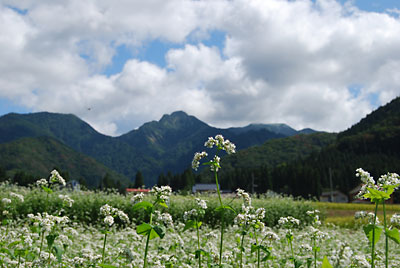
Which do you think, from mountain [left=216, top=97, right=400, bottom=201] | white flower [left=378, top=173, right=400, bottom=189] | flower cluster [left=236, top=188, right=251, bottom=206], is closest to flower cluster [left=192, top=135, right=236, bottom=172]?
flower cluster [left=236, top=188, right=251, bottom=206]

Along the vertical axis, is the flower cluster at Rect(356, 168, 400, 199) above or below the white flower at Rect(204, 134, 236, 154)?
below

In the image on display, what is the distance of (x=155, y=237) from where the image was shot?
3.73 meters

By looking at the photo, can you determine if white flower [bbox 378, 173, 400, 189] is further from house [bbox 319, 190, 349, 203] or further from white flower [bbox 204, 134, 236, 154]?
house [bbox 319, 190, 349, 203]

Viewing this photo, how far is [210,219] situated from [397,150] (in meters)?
110

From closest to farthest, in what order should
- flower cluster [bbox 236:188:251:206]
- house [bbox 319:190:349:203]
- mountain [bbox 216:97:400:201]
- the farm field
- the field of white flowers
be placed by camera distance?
the field of white flowers
flower cluster [bbox 236:188:251:206]
the farm field
mountain [bbox 216:97:400:201]
house [bbox 319:190:349:203]

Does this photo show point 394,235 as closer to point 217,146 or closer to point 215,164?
point 215,164

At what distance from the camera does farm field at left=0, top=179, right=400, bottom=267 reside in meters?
4.47

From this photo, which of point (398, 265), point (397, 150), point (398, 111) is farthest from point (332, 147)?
point (398, 265)

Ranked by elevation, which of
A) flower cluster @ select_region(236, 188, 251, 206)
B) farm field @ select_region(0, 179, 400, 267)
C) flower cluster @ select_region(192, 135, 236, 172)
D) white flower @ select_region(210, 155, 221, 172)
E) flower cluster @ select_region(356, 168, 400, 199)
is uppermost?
flower cluster @ select_region(192, 135, 236, 172)

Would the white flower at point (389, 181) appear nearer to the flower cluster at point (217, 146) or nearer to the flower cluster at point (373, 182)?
the flower cluster at point (373, 182)

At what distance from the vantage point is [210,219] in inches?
664

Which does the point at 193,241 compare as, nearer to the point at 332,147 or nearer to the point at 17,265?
the point at 17,265

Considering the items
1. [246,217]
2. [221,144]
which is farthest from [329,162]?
[221,144]

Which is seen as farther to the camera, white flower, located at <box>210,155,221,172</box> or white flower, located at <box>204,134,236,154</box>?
white flower, located at <box>204,134,236,154</box>
